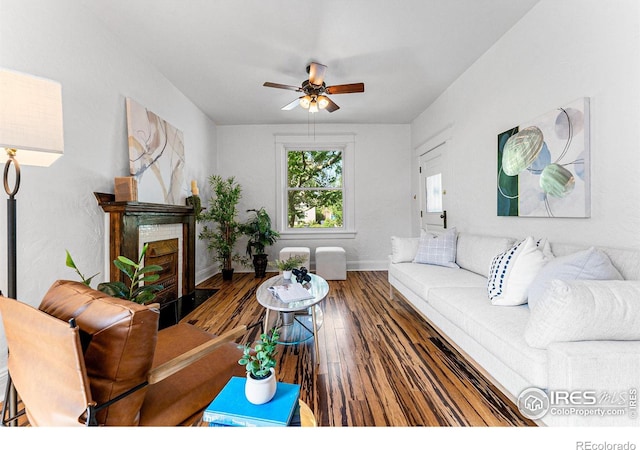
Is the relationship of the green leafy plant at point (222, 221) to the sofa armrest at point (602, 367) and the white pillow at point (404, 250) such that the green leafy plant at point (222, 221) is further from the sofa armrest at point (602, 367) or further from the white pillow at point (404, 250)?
the sofa armrest at point (602, 367)

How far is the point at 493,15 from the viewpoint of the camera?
2.33m

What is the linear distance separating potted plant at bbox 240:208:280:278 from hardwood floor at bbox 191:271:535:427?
1590 millimetres

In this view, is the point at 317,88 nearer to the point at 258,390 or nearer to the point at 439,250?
the point at 439,250

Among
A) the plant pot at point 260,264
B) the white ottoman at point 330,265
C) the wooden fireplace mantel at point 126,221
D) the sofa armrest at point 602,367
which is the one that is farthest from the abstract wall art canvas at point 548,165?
the plant pot at point 260,264

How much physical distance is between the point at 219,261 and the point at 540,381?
15.6 ft

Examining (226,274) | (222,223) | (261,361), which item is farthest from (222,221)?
(261,361)

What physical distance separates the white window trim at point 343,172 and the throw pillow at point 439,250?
2.10m

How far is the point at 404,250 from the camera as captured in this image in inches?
129

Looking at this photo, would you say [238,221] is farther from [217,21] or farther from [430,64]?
[430,64]

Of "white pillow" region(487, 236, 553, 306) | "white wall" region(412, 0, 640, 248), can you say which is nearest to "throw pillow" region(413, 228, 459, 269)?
"white wall" region(412, 0, 640, 248)

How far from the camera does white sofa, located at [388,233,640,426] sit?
1.03m

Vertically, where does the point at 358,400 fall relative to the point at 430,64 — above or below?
below

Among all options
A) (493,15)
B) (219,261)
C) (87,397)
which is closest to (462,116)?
(493,15)

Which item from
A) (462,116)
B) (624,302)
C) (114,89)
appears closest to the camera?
(624,302)
